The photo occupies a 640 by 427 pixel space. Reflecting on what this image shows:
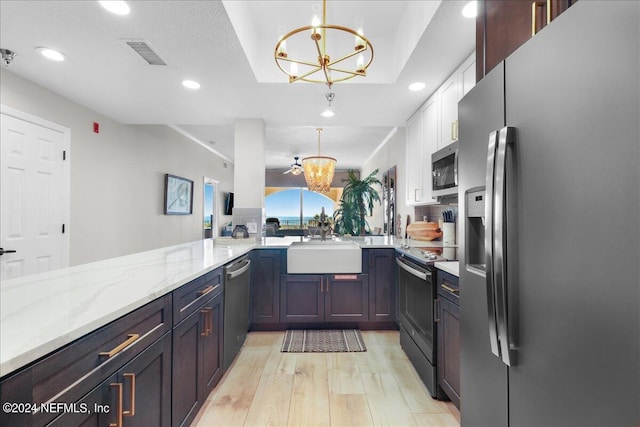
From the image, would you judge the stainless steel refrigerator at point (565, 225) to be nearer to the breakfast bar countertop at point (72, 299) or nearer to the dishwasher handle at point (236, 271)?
the breakfast bar countertop at point (72, 299)

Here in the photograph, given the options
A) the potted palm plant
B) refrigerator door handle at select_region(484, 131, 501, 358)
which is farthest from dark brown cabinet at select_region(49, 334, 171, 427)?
the potted palm plant

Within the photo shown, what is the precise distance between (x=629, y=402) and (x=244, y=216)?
361 centimetres

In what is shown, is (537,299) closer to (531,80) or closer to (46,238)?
(531,80)

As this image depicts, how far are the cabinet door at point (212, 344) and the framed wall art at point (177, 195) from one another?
12.5ft

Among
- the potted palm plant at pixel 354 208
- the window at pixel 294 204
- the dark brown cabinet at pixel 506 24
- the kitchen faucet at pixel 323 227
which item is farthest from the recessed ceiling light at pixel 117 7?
the window at pixel 294 204

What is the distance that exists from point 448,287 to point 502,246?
36.0 inches

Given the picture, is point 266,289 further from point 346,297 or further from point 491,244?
point 491,244

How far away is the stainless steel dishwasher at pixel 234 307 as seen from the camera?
83.1 inches

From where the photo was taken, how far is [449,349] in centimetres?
173

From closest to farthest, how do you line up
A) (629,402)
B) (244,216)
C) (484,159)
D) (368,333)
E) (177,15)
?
1. (629,402)
2. (484,159)
3. (177,15)
4. (368,333)
5. (244,216)

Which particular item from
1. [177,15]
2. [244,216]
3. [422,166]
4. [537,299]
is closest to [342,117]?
[422,166]

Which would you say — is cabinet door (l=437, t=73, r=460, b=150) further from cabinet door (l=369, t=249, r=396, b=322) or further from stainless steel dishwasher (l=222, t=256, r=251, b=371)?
stainless steel dishwasher (l=222, t=256, r=251, b=371)

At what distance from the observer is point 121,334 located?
962mm

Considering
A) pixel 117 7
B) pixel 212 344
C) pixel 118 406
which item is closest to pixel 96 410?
pixel 118 406
